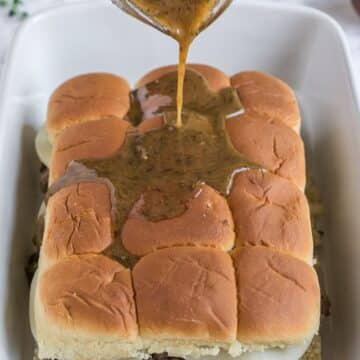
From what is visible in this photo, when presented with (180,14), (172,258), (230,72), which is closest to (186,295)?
(172,258)

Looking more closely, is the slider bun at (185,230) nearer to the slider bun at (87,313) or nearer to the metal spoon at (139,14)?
the slider bun at (87,313)

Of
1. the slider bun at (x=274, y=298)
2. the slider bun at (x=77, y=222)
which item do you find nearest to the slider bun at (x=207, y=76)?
the slider bun at (x=77, y=222)

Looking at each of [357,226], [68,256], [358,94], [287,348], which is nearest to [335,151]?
[358,94]

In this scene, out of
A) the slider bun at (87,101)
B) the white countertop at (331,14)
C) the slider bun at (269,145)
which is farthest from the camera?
the white countertop at (331,14)

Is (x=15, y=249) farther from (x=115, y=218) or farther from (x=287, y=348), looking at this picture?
(x=287, y=348)

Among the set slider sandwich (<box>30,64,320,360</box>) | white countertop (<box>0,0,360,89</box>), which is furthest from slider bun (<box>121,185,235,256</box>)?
white countertop (<box>0,0,360,89</box>)

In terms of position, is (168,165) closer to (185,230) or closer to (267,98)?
(185,230)

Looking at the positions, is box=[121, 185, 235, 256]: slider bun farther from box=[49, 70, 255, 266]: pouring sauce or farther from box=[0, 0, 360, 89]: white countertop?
box=[0, 0, 360, 89]: white countertop
